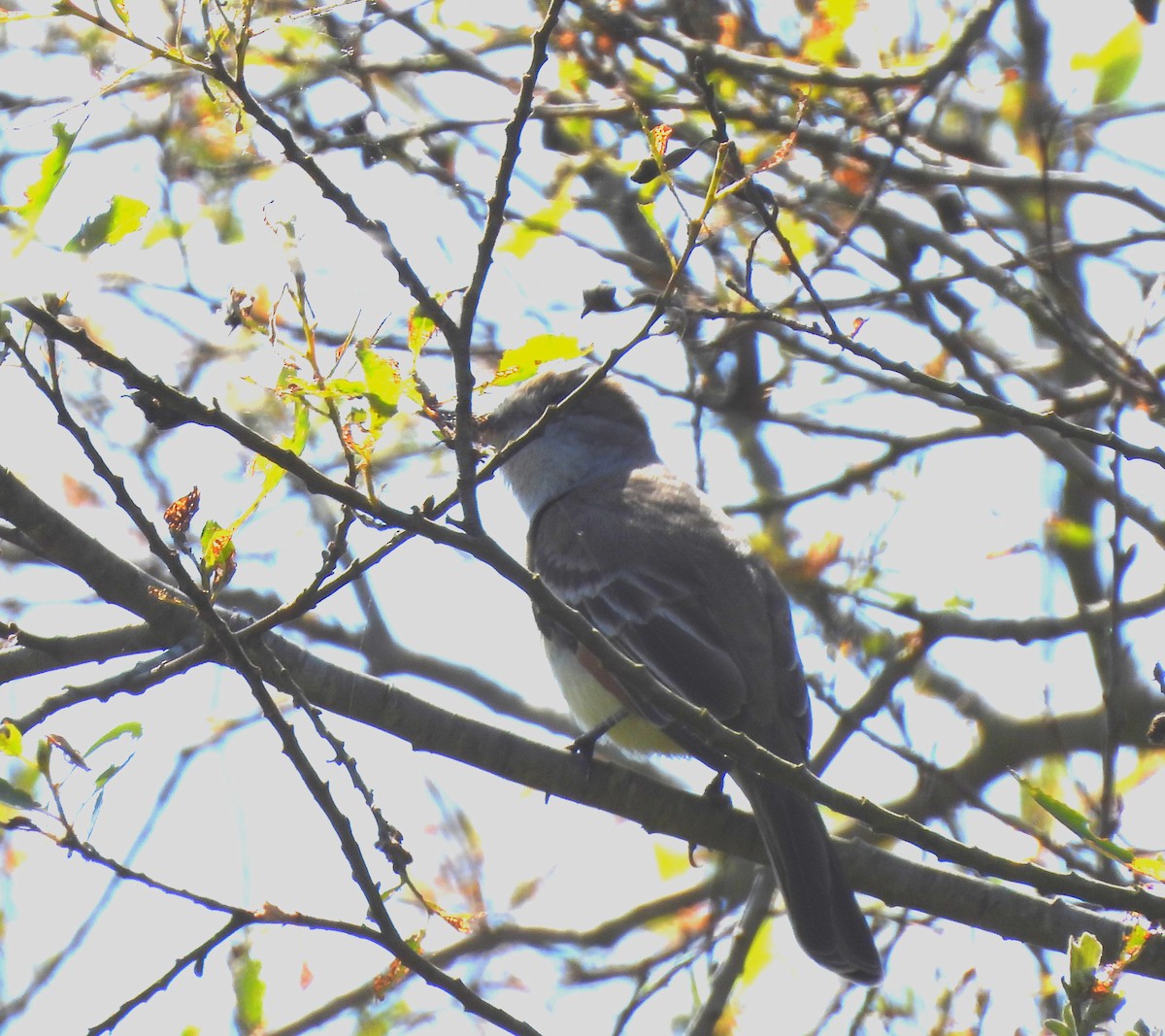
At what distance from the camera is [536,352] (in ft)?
7.93

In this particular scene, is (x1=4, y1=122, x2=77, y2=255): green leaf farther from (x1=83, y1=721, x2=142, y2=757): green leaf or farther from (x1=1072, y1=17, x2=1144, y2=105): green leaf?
(x1=1072, y1=17, x2=1144, y2=105): green leaf

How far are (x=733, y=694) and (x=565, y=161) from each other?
2316mm

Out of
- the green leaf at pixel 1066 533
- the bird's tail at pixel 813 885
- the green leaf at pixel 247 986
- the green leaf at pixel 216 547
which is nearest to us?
the green leaf at pixel 216 547

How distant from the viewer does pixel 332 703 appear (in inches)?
137

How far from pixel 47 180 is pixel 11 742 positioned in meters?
1.12

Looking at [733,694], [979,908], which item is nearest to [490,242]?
[979,908]

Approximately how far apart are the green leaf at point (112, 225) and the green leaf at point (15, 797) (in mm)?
1109

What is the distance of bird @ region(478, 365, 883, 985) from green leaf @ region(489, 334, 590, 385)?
1.69 metres

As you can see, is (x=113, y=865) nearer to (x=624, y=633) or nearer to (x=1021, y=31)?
(x=624, y=633)

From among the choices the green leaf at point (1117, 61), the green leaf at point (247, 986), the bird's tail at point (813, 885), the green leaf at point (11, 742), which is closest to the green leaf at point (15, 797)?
the green leaf at point (11, 742)

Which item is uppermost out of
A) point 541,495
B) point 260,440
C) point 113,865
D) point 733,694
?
point 541,495

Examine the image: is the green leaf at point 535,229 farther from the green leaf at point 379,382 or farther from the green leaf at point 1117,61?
the green leaf at point 379,382

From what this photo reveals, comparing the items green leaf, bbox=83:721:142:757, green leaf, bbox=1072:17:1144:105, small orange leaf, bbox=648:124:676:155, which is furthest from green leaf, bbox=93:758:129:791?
green leaf, bbox=1072:17:1144:105

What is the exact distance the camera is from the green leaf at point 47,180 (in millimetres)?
2041
